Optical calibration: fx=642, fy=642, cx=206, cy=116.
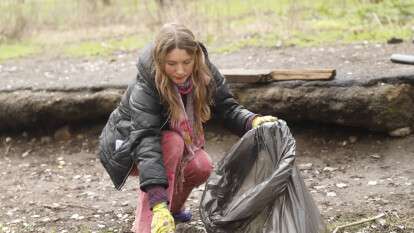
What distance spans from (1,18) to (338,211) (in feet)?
20.8

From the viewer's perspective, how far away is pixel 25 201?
425cm

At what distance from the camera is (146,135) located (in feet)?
9.64

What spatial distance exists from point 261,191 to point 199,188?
1574mm

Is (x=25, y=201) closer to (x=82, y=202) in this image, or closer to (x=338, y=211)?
(x=82, y=202)

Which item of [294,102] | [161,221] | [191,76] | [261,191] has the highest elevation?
[191,76]

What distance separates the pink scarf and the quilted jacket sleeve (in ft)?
0.37

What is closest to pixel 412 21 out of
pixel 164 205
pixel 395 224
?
pixel 395 224

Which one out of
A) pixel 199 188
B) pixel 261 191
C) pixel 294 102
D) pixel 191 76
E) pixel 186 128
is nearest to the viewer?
pixel 261 191

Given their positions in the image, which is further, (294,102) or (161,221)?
(294,102)

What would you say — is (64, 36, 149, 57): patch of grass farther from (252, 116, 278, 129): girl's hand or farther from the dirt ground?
(252, 116, 278, 129): girl's hand

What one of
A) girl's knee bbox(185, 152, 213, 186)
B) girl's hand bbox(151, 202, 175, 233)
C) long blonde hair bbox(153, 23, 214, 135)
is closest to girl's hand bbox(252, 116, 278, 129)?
long blonde hair bbox(153, 23, 214, 135)

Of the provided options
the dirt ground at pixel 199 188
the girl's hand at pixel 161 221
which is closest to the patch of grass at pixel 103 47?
the dirt ground at pixel 199 188

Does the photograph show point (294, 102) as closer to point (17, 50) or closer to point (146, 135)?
point (146, 135)

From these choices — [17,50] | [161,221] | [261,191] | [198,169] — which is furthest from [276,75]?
[17,50]
